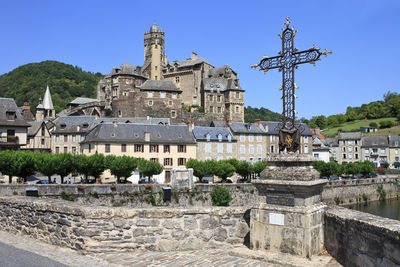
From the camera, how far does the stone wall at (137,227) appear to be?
22.2 feet

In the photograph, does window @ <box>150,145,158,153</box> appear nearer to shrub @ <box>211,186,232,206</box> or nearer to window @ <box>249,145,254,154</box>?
window @ <box>249,145,254,154</box>

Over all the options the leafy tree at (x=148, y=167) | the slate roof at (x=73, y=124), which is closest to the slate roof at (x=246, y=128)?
the leafy tree at (x=148, y=167)

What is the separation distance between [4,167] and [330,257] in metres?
30.6

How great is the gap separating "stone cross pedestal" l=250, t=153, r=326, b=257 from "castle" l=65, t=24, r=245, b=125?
2478 inches

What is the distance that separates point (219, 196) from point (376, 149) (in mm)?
56153

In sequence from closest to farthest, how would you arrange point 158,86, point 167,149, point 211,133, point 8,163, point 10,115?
point 8,163 → point 10,115 → point 167,149 → point 211,133 → point 158,86

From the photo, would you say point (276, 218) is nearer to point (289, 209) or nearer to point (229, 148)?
point (289, 209)

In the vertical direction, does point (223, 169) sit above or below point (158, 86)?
below

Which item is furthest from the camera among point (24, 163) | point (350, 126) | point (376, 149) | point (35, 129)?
point (350, 126)

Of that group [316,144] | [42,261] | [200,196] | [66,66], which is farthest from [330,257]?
[66,66]

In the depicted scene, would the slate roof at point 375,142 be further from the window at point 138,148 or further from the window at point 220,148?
the window at point 138,148

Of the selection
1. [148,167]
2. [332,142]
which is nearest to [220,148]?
[148,167]

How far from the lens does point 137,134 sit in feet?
155

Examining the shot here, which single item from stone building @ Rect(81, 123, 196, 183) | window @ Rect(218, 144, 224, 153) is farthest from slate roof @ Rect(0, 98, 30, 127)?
window @ Rect(218, 144, 224, 153)
